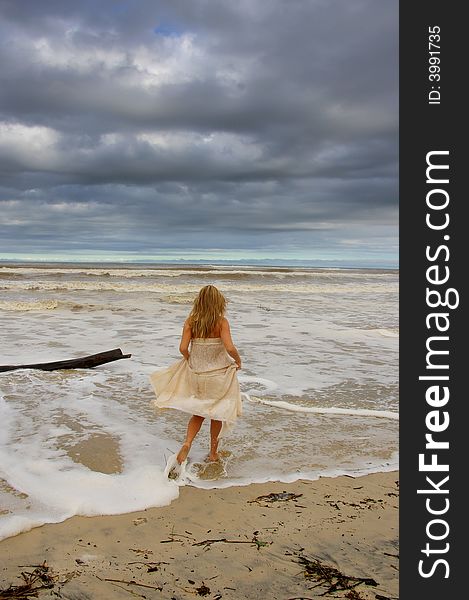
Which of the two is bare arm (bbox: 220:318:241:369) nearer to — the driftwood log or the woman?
the woman

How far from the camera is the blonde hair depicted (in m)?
5.42

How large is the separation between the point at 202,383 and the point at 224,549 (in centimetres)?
202

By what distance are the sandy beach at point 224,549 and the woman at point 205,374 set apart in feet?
2.89

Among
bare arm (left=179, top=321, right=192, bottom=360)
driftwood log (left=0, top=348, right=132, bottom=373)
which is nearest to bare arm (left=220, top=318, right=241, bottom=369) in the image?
bare arm (left=179, top=321, right=192, bottom=360)

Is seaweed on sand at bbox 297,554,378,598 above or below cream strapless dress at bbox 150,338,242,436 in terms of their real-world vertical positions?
below

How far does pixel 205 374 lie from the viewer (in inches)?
217

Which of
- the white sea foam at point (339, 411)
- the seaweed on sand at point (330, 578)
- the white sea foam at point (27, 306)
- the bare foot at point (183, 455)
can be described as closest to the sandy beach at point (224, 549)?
the seaweed on sand at point (330, 578)

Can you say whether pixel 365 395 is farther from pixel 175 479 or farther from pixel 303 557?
pixel 303 557

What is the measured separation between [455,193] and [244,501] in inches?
119

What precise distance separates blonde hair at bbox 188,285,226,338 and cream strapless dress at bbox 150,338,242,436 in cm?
11

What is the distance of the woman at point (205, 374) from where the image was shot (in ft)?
17.8

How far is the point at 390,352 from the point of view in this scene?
1251cm

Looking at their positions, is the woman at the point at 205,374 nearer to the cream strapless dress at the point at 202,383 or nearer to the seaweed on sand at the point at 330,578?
the cream strapless dress at the point at 202,383

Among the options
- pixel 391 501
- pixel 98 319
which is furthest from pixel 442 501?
pixel 98 319
